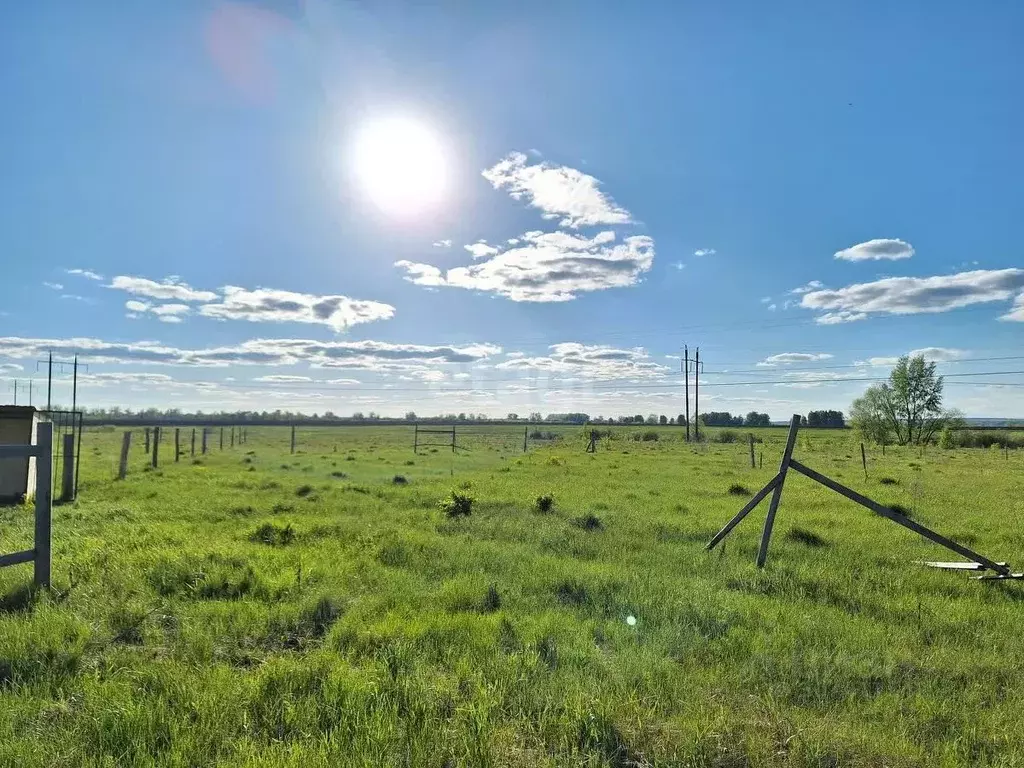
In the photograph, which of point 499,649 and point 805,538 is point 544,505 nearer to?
point 805,538

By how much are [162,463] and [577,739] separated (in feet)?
103

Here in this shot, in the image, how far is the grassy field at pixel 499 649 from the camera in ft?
14.4

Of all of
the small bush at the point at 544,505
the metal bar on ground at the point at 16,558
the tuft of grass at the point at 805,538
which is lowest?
the tuft of grass at the point at 805,538

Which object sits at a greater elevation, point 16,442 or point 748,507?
point 16,442

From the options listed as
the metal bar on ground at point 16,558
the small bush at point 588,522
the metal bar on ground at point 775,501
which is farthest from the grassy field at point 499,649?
the metal bar on ground at point 16,558

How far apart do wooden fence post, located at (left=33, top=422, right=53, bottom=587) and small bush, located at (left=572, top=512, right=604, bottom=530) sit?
9759mm

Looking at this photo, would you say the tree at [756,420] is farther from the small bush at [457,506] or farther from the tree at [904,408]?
the small bush at [457,506]

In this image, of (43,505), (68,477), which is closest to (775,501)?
(43,505)

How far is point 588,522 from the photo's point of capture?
45.1 ft

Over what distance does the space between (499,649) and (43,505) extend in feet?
19.1

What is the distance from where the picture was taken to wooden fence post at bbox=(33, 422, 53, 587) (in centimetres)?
698

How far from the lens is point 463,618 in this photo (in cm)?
693

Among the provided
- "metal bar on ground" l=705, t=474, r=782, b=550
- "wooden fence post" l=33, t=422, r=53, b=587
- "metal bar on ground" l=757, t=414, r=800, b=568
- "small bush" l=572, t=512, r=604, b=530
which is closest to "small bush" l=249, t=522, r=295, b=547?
"wooden fence post" l=33, t=422, r=53, b=587

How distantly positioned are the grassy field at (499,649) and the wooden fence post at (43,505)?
32 cm
